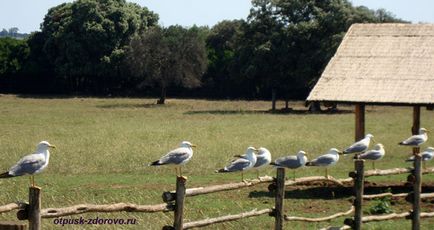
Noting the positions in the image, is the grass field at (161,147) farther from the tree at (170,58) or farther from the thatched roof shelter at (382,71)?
the tree at (170,58)

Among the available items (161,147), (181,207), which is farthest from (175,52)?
(181,207)

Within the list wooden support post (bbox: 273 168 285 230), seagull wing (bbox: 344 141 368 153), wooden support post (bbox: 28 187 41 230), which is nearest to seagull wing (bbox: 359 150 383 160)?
seagull wing (bbox: 344 141 368 153)

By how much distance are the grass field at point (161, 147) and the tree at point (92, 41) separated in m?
14.1

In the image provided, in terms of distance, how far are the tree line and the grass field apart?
16.2 feet

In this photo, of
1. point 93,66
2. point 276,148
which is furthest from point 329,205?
point 93,66

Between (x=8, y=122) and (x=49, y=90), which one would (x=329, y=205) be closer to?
(x=8, y=122)

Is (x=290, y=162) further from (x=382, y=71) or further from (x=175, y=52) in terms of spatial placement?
(x=175, y=52)

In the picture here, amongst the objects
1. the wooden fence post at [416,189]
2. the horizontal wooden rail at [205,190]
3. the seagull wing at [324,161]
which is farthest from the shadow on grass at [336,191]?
the horizontal wooden rail at [205,190]

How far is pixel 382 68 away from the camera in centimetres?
2306

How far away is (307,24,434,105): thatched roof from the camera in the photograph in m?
21.8

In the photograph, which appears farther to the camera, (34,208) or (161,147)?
(161,147)

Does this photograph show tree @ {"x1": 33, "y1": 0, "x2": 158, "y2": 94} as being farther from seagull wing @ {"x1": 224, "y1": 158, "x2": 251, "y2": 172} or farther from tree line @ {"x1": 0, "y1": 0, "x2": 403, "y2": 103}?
seagull wing @ {"x1": 224, "y1": 158, "x2": 251, "y2": 172}

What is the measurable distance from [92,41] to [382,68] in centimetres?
5229

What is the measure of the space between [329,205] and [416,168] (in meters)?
5.29
